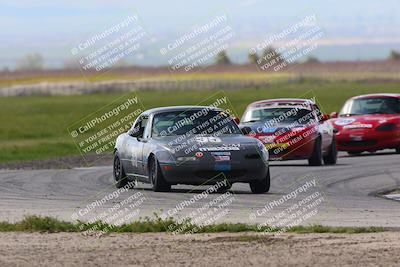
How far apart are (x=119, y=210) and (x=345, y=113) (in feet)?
52.2

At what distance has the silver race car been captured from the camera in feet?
64.0

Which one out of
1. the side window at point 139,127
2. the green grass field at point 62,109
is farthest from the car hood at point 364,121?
the side window at point 139,127

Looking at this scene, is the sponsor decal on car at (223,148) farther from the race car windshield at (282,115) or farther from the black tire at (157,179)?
the race car windshield at (282,115)

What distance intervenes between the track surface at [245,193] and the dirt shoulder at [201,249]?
1.66 meters

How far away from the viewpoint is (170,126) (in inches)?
811

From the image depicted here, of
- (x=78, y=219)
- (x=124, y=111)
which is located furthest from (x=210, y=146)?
(x=124, y=111)

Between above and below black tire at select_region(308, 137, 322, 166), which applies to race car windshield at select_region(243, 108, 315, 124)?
above

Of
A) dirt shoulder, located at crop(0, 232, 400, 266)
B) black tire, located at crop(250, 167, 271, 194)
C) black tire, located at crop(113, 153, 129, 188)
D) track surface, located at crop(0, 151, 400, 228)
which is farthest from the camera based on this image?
black tire, located at crop(113, 153, 129, 188)

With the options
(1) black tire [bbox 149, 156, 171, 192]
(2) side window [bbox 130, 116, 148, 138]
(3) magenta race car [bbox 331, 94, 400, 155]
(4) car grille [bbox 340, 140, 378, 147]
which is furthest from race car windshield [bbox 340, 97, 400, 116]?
(1) black tire [bbox 149, 156, 171, 192]

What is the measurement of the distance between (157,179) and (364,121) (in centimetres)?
1237

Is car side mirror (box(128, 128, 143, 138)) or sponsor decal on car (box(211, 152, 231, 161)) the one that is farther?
car side mirror (box(128, 128, 143, 138))

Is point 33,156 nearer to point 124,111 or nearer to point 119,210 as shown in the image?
point 119,210

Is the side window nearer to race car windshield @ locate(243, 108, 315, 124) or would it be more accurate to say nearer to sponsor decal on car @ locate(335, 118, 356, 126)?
race car windshield @ locate(243, 108, 315, 124)

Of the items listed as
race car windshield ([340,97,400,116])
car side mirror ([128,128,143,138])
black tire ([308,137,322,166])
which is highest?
car side mirror ([128,128,143,138])
